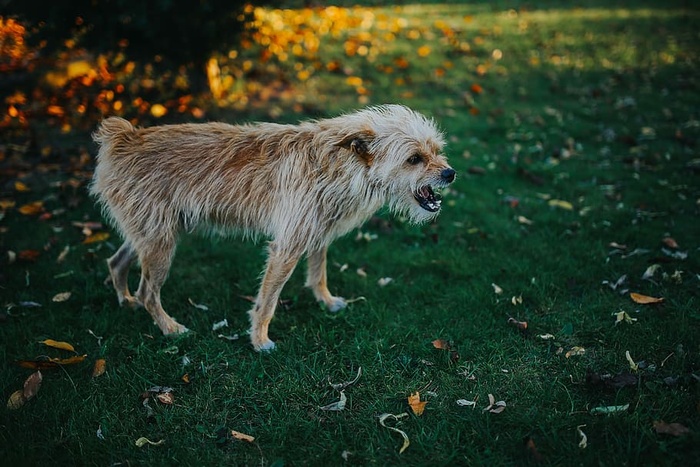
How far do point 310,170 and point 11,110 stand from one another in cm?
646

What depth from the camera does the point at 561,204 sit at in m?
6.14

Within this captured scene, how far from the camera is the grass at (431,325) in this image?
3.20 meters

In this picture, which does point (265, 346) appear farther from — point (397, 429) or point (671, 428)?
point (671, 428)

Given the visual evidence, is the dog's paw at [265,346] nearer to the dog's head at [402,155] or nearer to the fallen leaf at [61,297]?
the dog's head at [402,155]

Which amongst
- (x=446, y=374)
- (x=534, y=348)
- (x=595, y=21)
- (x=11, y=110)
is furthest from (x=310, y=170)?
(x=595, y=21)

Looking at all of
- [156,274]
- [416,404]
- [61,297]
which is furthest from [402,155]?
[61,297]

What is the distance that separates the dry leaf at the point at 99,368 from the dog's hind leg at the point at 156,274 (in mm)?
539

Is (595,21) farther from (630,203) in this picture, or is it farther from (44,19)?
(44,19)

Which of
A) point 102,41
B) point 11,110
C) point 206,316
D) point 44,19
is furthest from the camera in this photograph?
point 11,110

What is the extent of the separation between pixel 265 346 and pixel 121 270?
5.21 feet

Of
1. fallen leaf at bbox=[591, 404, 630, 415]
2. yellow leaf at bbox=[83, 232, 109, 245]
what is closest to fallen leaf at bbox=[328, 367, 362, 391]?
fallen leaf at bbox=[591, 404, 630, 415]

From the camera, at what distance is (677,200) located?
605cm

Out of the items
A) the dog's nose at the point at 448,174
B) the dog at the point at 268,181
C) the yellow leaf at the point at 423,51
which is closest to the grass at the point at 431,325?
the dog at the point at 268,181

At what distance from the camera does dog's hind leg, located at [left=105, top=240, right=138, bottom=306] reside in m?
4.54
